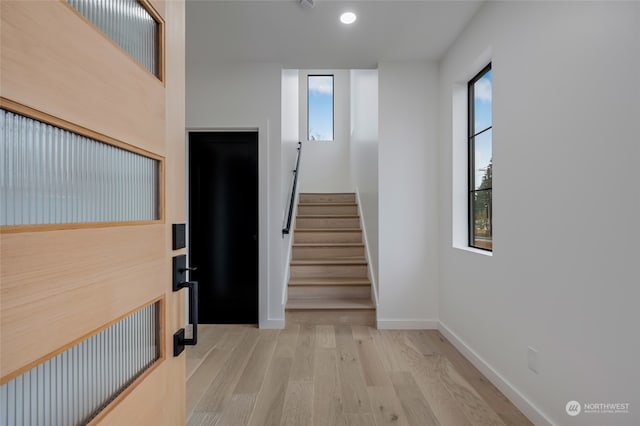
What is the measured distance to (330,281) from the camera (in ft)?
13.1

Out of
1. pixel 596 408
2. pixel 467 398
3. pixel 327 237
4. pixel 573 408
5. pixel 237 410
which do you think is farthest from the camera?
pixel 327 237

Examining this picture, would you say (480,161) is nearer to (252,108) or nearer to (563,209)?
(563,209)

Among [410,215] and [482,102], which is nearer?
[482,102]

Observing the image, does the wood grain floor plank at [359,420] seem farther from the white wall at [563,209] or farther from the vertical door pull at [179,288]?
the vertical door pull at [179,288]

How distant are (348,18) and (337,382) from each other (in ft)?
8.85

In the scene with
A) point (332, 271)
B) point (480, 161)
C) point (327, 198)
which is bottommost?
point (332, 271)

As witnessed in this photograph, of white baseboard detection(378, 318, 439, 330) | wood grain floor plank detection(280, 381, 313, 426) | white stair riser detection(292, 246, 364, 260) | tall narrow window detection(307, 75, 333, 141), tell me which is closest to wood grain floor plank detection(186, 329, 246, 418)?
wood grain floor plank detection(280, 381, 313, 426)

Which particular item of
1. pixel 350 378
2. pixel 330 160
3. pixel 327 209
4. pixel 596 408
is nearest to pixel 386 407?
pixel 350 378

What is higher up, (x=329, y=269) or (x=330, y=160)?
(x=330, y=160)

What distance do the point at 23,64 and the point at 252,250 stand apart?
3.16 m

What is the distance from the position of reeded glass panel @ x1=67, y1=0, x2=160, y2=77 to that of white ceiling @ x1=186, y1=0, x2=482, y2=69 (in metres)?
1.83

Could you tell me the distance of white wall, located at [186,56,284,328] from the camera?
139 inches

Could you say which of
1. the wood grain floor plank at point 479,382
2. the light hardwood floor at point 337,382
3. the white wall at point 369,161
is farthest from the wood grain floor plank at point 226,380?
the wood grain floor plank at point 479,382

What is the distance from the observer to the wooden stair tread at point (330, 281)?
3887 mm
